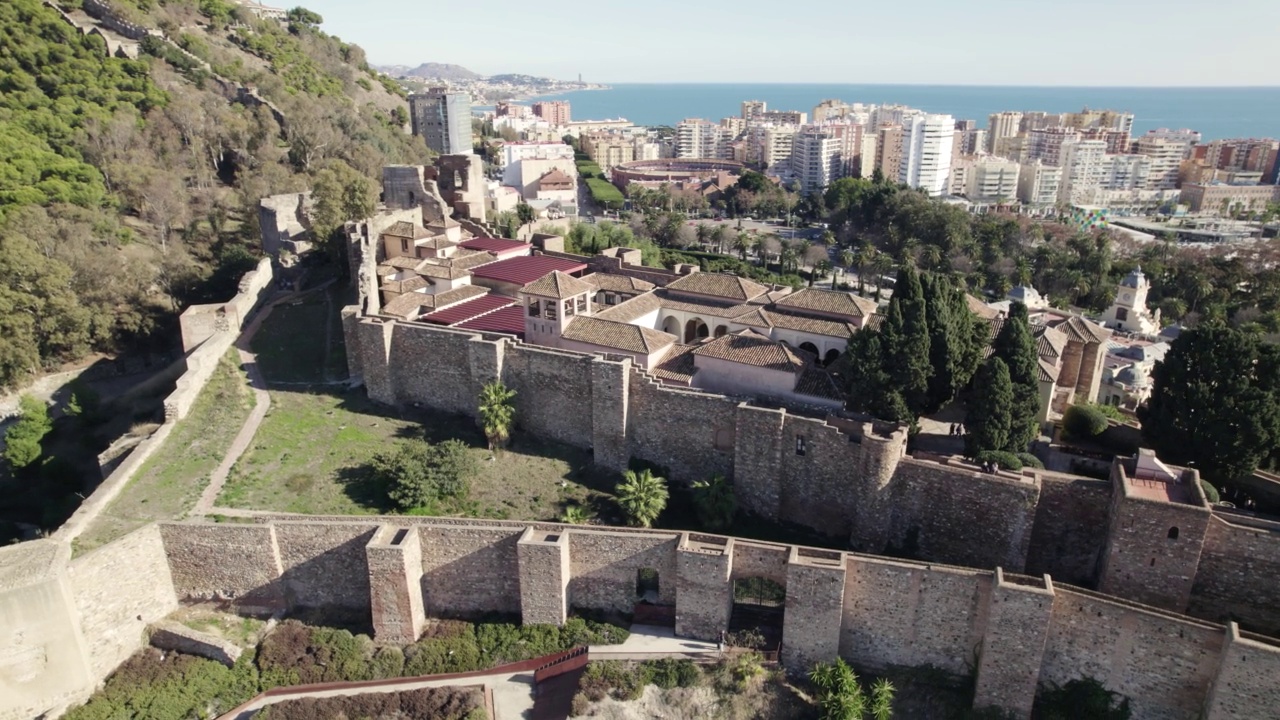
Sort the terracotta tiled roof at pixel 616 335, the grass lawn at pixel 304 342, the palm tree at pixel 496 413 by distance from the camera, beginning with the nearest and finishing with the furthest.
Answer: the palm tree at pixel 496 413 < the terracotta tiled roof at pixel 616 335 < the grass lawn at pixel 304 342

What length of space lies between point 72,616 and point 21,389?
18.3 m

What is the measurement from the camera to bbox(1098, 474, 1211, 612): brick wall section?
16.5 m

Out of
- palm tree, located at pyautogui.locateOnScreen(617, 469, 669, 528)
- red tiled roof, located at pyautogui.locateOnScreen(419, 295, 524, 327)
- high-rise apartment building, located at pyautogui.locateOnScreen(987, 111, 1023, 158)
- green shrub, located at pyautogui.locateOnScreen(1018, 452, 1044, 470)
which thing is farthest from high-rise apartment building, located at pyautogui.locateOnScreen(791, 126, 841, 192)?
palm tree, located at pyautogui.locateOnScreen(617, 469, 669, 528)

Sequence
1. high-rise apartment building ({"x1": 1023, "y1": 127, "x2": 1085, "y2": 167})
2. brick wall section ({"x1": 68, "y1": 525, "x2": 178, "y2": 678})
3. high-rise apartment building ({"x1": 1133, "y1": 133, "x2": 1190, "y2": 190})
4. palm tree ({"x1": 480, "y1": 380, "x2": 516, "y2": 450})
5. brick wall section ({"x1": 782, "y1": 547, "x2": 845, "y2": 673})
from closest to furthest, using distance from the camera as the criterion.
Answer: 1. brick wall section ({"x1": 782, "y1": 547, "x2": 845, "y2": 673})
2. brick wall section ({"x1": 68, "y1": 525, "x2": 178, "y2": 678})
3. palm tree ({"x1": 480, "y1": 380, "x2": 516, "y2": 450})
4. high-rise apartment building ({"x1": 1023, "y1": 127, "x2": 1085, "y2": 167})
5. high-rise apartment building ({"x1": 1133, "y1": 133, "x2": 1190, "y2": 190})

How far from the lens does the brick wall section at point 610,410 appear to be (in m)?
23.1

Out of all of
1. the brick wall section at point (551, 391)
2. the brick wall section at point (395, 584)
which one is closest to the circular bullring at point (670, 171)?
the brick wall section at point (551, 391)

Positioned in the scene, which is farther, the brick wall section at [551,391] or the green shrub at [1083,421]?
the brick wall section at [551,391]

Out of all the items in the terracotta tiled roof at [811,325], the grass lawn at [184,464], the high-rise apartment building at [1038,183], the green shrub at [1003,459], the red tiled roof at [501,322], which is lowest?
the high-rise apartment building at [1038,183]

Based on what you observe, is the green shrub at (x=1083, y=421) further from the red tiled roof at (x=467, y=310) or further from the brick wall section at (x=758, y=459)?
the red tiled roof at (x=467, y=310)

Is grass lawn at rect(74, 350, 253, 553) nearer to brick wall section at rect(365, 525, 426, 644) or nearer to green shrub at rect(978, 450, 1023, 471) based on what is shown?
brick wall section at rect(365, 525, 426, 644)

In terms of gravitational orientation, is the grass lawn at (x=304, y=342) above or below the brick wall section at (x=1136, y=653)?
above

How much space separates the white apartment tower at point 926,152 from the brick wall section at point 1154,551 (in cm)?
10776

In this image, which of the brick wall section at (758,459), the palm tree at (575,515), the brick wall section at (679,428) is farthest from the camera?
Answer: the brick wall section at (679,428)

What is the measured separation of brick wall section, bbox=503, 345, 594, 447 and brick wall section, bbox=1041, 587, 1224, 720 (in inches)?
516
